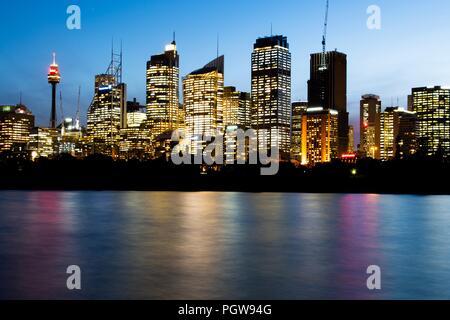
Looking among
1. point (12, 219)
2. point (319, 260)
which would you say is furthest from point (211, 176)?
point (319, 260)

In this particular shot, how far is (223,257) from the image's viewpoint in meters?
20.8

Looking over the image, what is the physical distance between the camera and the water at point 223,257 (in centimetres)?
1485

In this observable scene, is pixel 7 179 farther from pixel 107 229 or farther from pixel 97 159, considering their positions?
pixel 107 229

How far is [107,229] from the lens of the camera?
31.6m

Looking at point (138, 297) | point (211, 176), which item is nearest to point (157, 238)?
point (138, 297)

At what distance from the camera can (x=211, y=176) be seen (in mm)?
118312

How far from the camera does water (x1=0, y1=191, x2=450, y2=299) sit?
1485cm

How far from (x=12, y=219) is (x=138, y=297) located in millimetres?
26913

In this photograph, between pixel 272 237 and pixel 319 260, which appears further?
pixel 272 237

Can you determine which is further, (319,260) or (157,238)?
(157,238)
